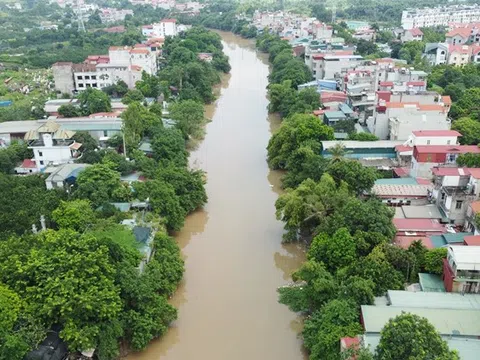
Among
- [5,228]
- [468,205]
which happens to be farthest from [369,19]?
[5,228]

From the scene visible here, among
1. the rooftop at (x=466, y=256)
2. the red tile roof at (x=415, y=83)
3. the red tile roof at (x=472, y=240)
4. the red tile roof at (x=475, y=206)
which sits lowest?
the red tile roof at (x=472, y=240)

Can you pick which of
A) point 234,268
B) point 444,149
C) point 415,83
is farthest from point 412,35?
point 234,268

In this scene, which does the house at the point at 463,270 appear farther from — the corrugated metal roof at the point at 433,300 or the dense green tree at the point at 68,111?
the dense green tree at the point at 68,111

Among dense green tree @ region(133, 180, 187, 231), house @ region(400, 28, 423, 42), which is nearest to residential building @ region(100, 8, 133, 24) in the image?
house @ region(400, 28, 423, 42)

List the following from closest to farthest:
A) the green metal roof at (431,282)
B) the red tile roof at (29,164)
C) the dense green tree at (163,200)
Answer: the green metal roof at (431,282) < the dense green tree at (163,200) < the red tile roof at (29,164)

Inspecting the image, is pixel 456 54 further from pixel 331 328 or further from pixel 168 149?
pixel 331 328

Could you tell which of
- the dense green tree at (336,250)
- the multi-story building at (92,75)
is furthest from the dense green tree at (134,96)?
the dense green tree at (336,250)
